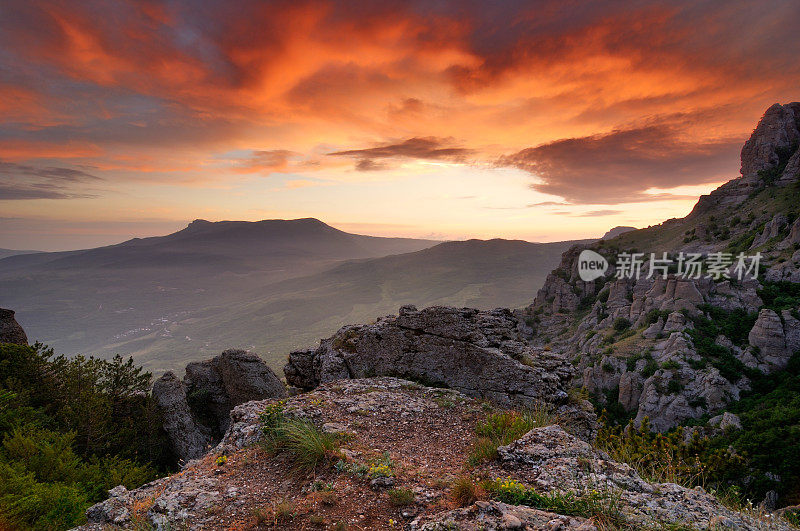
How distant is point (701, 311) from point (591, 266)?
48542 millimetres

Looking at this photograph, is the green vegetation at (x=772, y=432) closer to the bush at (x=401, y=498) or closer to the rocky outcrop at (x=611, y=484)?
the rocky outcrop at (x=611, y=484)

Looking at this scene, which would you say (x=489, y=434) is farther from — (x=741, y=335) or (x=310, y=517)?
(x=741, y=335)

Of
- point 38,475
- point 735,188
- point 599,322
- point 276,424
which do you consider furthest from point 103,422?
point 735,188

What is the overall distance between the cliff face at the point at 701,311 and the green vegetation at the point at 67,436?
6588cm

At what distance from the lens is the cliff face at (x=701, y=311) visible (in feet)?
175

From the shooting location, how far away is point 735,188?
357 feet

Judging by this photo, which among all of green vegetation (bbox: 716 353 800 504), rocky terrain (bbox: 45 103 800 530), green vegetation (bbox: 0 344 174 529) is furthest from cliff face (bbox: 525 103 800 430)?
green vegetation (bbox: 0 344 174 529)

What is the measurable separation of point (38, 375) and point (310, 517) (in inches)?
1197

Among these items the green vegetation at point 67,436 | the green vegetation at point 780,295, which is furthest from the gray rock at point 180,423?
the green vegetation at point 780,295

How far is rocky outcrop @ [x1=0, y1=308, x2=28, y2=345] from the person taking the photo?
28.0 m

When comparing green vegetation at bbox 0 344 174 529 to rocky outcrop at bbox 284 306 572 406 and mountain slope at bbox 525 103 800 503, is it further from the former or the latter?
mountain slope at bbox 525 103 800 503

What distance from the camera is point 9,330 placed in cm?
2842

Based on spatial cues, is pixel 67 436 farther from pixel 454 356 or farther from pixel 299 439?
pixel 454 356

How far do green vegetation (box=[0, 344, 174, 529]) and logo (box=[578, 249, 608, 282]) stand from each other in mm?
116110
